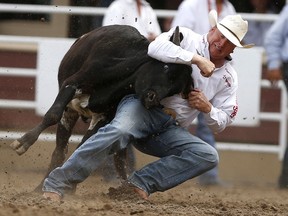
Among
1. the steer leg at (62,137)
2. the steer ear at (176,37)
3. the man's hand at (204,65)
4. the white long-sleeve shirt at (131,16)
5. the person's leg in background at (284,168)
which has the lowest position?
the person's leg in background at (284,168)

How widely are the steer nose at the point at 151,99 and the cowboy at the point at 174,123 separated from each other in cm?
14


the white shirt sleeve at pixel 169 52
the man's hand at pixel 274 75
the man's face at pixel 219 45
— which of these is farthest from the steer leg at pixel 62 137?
Result: the man's hand at pixel 274 75

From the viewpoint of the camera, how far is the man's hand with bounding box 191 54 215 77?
8.16 meters

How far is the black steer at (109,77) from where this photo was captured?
8406mm

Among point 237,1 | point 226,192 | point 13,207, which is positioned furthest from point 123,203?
point 237,1

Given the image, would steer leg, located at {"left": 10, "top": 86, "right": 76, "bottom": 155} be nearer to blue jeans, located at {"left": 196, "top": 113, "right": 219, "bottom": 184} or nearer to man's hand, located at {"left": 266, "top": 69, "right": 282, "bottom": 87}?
blue jeans, located at {"left": 196, "top": 113, "right": 219, "bottom": 184}

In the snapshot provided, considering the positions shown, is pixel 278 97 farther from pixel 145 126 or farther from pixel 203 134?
pixel 145 126

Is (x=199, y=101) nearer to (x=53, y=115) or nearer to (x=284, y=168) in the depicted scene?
(x=53, y=115)

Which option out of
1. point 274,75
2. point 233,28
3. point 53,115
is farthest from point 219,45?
point 274,75

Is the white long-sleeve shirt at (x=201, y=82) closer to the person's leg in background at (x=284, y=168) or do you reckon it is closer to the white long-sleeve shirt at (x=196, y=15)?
the white long-sleeve shirt at (x=196, y=15)

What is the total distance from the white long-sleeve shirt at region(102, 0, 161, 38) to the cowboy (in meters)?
2.42

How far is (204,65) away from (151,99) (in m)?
0.48

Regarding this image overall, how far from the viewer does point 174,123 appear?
8758 mm

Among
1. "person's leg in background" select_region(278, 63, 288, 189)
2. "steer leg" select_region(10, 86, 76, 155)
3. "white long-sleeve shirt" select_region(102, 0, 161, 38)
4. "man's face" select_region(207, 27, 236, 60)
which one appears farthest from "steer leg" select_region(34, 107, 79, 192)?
"person's leg in background" select_region(278, 63, 288, 189)
